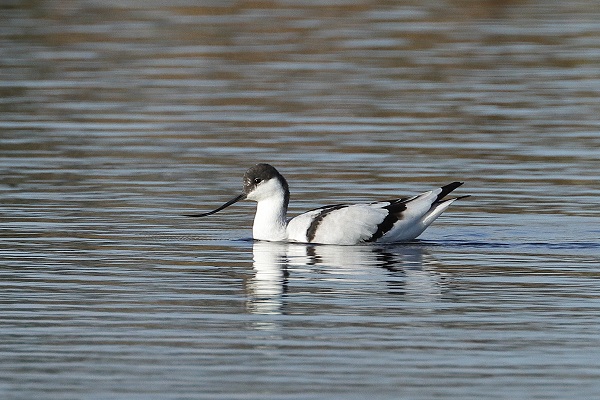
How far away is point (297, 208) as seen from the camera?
15.5 m

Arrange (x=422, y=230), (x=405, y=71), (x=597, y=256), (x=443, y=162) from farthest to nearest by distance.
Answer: (x=405, y=71)
(x=443, y=162)
(x=422, y=230)
(x=597, y=256)

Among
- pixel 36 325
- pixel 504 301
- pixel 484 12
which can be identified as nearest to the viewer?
pixel 36 325

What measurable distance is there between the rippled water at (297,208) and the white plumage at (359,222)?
0.58 ft

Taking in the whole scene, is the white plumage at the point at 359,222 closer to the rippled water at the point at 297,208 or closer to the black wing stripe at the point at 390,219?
the black wing stripe at the point at 390,219

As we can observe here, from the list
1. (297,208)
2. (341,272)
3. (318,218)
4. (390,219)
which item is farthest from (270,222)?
(341,272)

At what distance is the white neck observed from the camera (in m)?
13.9

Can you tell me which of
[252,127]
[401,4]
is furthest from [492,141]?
[401,4]

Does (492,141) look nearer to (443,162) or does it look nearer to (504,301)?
(443,162)

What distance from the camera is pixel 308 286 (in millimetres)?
11375

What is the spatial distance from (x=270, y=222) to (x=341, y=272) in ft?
6.59

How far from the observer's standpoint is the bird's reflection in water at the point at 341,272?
11008 millimetres

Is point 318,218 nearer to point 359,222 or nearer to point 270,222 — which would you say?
point 359,222

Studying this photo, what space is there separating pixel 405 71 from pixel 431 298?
627 inches

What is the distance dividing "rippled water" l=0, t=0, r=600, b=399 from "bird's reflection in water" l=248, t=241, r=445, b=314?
0.04m
